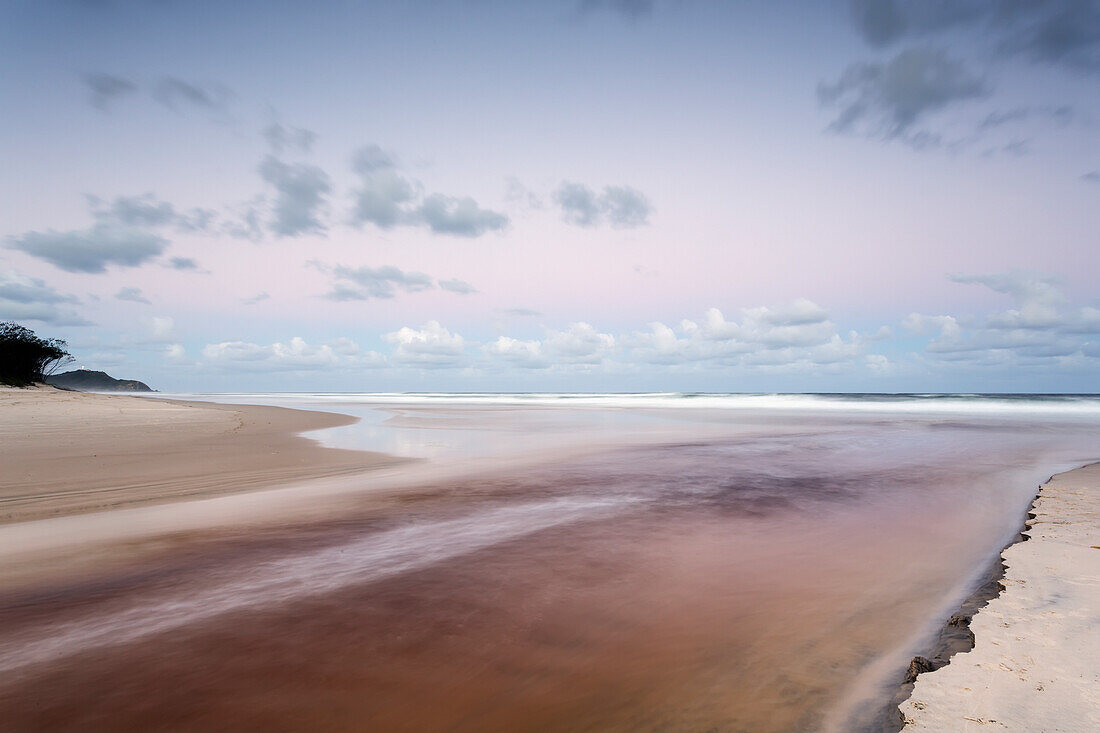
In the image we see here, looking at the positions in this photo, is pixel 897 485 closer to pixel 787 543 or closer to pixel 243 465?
pixel 787 543

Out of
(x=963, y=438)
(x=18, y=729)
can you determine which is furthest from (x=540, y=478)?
(x=963, y=438)

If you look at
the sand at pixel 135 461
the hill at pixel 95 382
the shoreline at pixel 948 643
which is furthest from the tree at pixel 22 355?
the hill at pixel 95 382

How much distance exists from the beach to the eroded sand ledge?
32 cm

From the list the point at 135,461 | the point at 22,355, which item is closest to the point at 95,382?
the point at 22,355

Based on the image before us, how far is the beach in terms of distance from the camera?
3.10m

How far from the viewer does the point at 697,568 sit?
17.6 ft

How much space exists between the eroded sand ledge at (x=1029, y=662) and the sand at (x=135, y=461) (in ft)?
32.5

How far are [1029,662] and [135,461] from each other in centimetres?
1494

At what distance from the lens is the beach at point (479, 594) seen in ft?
10.2

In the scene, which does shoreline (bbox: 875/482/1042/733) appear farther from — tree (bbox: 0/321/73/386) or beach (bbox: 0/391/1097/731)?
tree (bbox: 0/321/73/386)

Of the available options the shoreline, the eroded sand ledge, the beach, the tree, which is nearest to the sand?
the beach

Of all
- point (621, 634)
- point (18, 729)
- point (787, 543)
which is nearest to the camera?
point (18, 729)

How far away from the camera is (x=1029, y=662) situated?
122 inches

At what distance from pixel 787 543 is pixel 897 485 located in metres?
5.02
